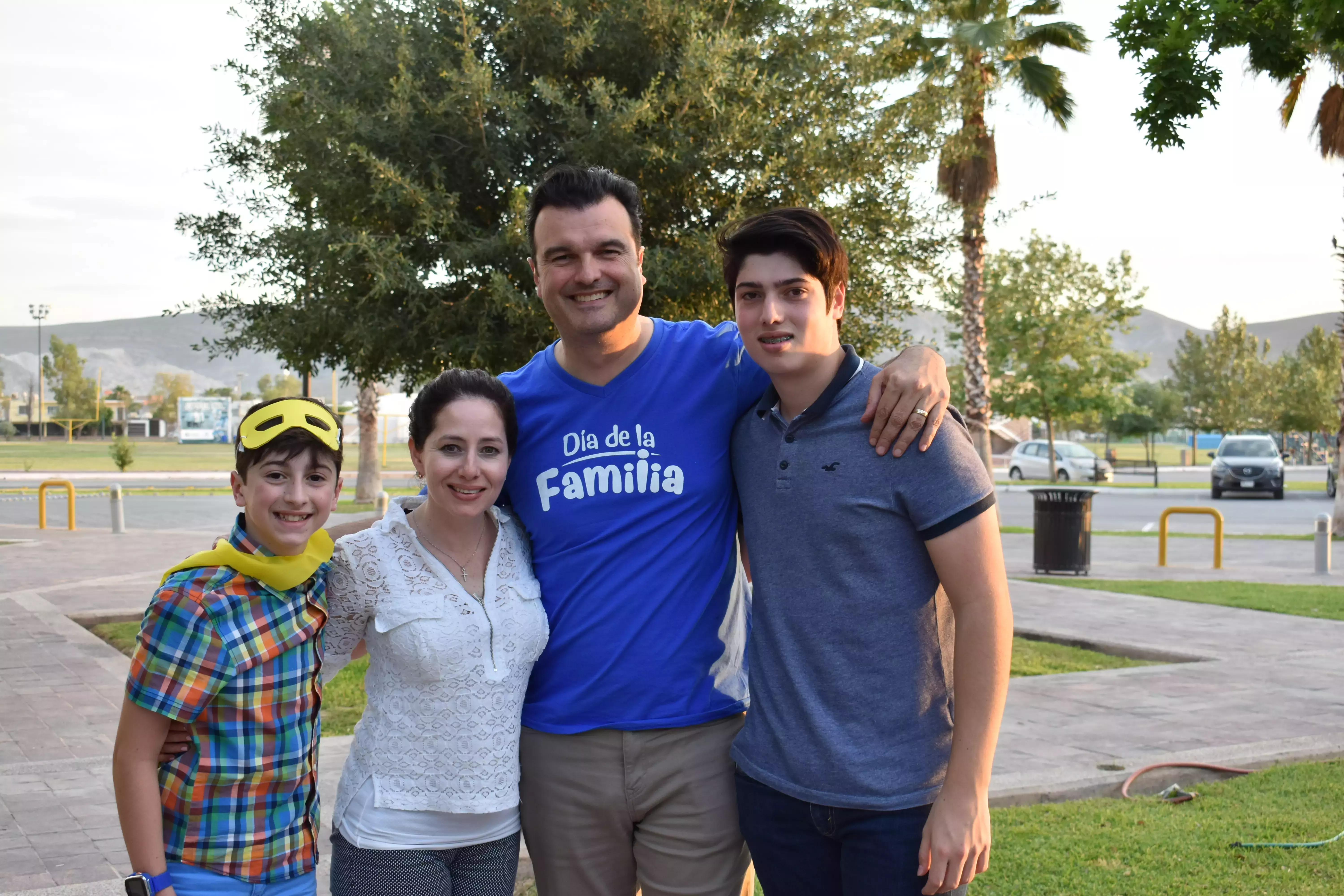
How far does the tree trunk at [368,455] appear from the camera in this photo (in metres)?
23.6

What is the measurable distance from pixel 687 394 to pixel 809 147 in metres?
5.89

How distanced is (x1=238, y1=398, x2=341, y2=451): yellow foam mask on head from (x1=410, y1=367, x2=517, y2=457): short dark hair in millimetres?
201

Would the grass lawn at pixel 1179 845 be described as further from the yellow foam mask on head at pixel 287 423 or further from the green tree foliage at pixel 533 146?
the green tree foliage at pixel 533 146

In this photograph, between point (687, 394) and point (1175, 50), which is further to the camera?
point (1175, 50)

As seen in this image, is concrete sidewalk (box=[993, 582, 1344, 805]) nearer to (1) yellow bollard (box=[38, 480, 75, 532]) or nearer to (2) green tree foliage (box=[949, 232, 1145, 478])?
(1) yellow bollard (box=[38, 480, 75, 532])

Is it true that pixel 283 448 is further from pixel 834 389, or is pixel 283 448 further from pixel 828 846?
pixel 828 846

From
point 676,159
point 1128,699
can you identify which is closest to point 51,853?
point 676,159

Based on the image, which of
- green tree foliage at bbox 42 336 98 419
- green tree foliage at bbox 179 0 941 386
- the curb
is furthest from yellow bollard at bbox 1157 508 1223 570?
green tree foliage at bbox 42 336 98 419

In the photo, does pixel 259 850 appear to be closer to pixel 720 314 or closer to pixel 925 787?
pixel 925 787

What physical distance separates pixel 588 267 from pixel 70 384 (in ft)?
380

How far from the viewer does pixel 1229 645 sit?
9.38 meters

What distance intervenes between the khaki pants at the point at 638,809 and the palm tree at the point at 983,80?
46.1 feet

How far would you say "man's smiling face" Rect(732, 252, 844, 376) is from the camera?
2.32m

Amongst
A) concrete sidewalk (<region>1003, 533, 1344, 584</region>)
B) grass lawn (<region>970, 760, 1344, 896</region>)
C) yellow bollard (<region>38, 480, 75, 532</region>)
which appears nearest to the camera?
grass lawn (<region>970, 760, 1344, 896</region>)
